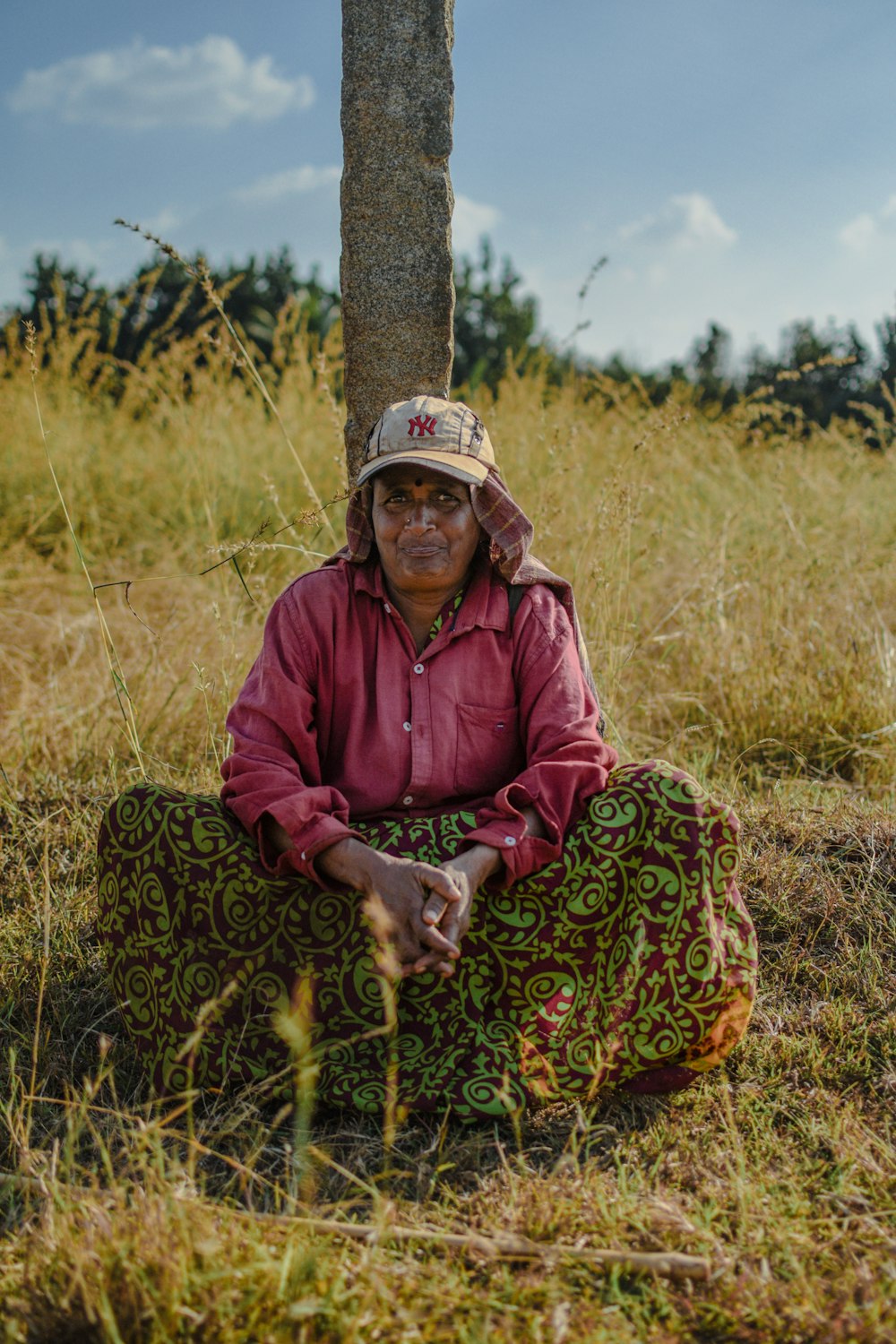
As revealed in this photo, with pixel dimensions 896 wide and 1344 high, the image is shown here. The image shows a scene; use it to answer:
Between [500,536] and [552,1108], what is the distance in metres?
1.24

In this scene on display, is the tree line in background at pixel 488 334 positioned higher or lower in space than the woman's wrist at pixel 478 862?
higher

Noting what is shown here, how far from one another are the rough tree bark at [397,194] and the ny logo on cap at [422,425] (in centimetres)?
64

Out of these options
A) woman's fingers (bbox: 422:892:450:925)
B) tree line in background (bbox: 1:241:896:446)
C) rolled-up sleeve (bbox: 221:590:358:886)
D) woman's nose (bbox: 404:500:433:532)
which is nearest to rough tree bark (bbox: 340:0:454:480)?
woman's nose (bbox: 404:500:433:532)

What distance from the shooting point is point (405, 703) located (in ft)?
7.77

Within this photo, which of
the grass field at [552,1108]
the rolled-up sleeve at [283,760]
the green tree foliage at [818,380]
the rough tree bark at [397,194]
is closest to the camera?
the grass field at [552,1108]

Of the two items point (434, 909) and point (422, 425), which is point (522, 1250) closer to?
point (434, 909)

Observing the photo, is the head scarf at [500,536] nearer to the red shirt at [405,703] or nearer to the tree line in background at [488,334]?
the red shirt at [405,703]

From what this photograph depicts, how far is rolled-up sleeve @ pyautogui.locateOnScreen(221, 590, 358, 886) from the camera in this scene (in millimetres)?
2115

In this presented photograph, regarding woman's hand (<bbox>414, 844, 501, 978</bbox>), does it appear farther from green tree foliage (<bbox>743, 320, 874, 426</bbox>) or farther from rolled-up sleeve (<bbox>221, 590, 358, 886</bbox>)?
green tree foliage (<bbox>743, 320, 874, 426</bbox>)

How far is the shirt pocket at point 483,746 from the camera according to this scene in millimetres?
2355

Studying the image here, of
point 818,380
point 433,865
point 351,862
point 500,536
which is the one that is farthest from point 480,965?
point 818,380

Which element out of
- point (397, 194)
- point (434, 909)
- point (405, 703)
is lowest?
point (434, 909)

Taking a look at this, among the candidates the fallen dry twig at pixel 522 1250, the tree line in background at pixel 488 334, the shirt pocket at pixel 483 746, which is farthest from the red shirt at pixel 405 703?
the tree line in background at pixel 488 334

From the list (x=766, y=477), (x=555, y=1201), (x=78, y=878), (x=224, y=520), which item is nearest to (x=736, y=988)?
(x=555, y=1201)
